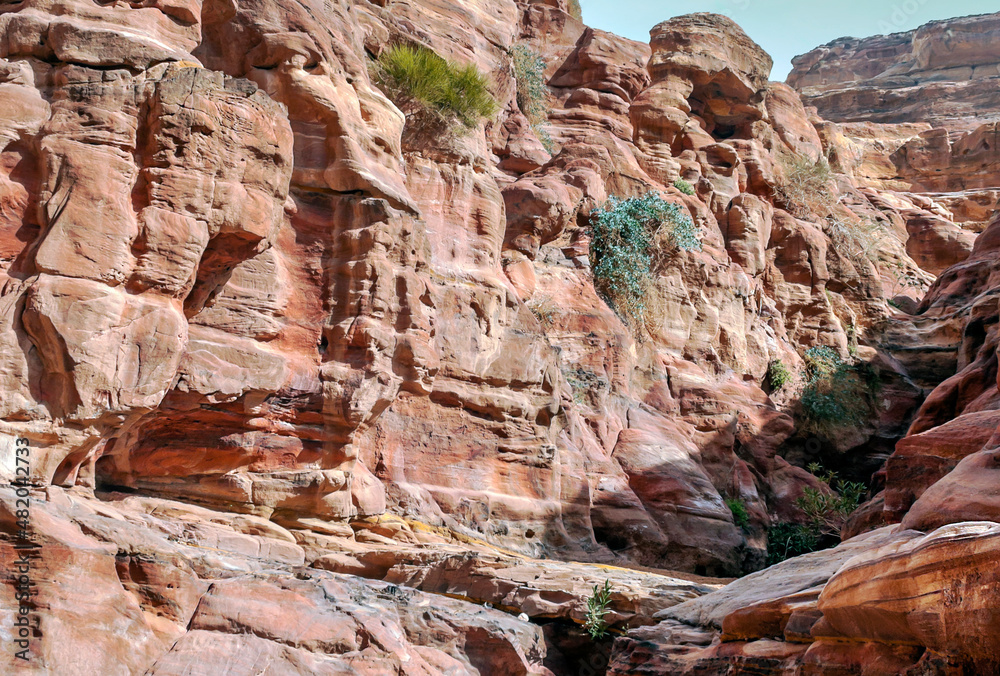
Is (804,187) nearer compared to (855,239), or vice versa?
(804,187)

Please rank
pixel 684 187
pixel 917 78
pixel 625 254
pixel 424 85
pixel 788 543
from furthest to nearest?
pixel 917 78, pixel 684 187, pixel 625 254, pixel 788 543, pixel 424 85

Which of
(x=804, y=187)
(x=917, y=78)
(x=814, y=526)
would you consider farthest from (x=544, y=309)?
(x=917, y=78)

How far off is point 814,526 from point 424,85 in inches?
434

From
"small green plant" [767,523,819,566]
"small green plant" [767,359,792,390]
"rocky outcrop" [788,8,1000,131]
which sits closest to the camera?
"small green plant" [767,523,819,566]

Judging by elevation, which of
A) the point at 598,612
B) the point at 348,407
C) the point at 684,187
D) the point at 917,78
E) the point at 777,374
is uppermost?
the point at 917,78

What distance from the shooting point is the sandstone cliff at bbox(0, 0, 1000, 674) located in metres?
6.28

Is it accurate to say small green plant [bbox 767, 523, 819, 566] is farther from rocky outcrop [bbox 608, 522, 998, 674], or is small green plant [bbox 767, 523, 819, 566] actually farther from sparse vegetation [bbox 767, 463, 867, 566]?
rocky outcrop [bbox 608, 522, 998, 674]

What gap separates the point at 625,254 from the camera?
60.1ft

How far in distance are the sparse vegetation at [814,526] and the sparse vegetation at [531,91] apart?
9.98 metres

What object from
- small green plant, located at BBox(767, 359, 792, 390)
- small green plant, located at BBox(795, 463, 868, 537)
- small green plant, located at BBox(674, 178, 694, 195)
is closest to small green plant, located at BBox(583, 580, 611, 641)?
small green plant, located at BBox(795, 463, 868, 537)

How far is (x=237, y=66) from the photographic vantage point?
32.5 ft

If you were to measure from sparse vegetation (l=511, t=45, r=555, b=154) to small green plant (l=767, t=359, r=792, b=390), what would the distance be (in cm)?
800

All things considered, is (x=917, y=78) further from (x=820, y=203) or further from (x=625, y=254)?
(x=625, y=254)

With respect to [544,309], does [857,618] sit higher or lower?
lower
